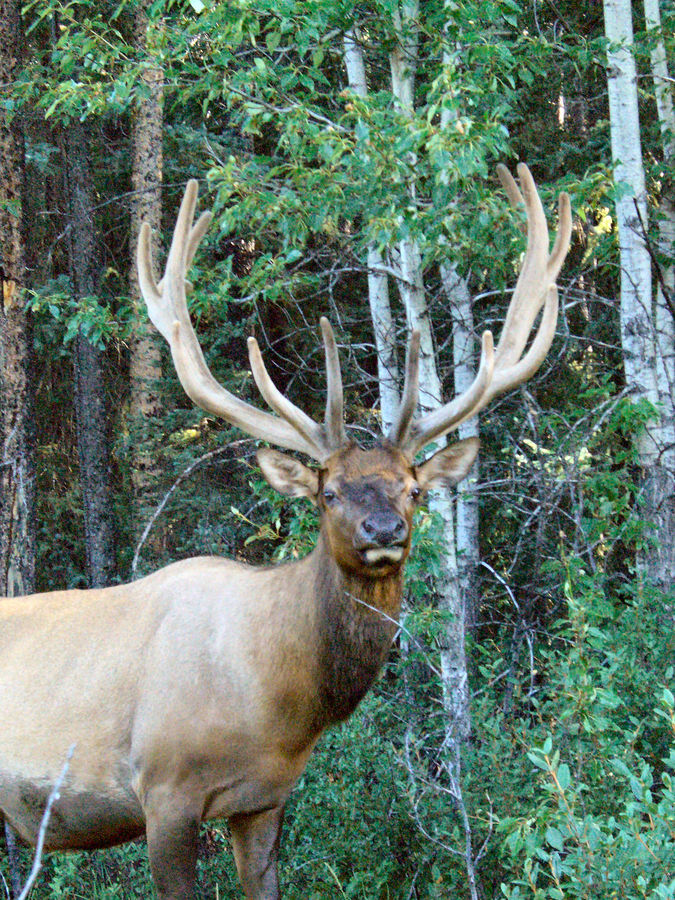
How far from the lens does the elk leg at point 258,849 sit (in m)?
4.95

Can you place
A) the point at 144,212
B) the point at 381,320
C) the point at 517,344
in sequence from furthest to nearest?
the point at 144,212
the point at 381,320
the point at 517,344

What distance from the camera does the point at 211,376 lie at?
17.0 feet

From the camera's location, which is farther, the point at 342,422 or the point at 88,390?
the point at 88,390

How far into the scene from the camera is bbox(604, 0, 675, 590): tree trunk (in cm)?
695

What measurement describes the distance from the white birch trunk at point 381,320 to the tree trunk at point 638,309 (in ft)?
5.07

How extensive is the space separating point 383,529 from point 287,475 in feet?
2.96

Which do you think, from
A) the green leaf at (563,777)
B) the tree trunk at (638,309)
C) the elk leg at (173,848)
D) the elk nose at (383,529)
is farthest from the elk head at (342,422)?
the tree trunk at (638,309)

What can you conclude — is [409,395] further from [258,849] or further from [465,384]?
[465,384]

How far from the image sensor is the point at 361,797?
18.5 ft

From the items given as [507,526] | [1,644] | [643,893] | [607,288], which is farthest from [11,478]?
[607,288]

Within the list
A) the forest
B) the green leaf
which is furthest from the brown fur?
the green leaf

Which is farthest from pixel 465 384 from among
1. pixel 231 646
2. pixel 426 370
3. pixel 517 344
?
pixel 231 646

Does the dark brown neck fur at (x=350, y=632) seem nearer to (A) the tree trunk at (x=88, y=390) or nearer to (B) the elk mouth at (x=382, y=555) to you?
(B) the elk mouth at (x=382, y=555)

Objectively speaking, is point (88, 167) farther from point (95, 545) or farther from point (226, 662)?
point (226, 662)
